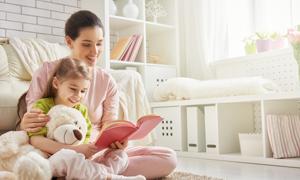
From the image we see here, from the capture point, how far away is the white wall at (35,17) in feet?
9.39

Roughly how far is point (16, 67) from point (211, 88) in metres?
1.24

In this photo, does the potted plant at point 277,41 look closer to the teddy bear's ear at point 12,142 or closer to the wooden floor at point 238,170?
the wooden floor at point 238,170

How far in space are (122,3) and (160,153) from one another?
6.62 feet

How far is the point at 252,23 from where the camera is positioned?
3207 mm

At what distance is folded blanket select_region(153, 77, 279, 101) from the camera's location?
8.38ft

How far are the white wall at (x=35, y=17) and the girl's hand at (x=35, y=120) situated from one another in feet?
5.25

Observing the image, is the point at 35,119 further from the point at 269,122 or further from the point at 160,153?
the point at 269,122

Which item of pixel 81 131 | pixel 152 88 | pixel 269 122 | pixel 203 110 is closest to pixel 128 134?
pixel 81 131

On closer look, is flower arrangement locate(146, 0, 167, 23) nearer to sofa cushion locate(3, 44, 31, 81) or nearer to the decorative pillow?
sofa cushion locate(3, 44, 31, 81)

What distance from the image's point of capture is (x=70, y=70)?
146cm

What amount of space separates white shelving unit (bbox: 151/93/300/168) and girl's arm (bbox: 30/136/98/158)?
126 centimetres

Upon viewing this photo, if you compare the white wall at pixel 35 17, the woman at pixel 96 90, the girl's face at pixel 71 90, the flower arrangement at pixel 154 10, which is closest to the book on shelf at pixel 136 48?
the flower arrangement at pixel 154 10

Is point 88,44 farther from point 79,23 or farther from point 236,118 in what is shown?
point 236,118

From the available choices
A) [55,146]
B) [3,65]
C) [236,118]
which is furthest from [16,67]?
[236,118]
